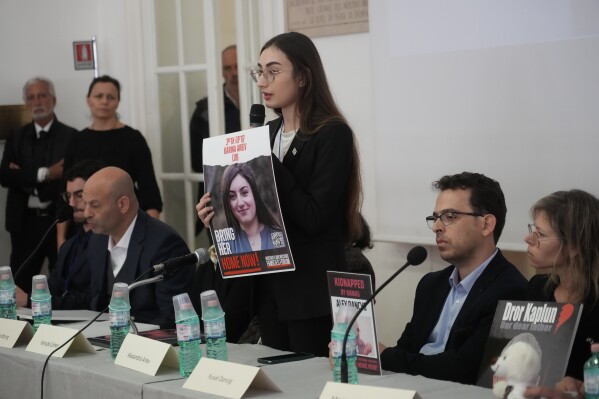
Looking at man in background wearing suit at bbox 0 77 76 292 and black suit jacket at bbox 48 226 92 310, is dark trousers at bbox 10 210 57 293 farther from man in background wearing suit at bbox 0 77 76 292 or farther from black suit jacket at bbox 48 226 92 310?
black suit jacket at bbox 48 226 92 310

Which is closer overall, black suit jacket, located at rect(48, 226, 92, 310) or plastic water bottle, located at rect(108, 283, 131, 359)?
plastic water bottle, located at rect(108, 283, 131, 359)

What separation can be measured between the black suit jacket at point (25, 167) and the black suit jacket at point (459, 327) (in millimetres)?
3825

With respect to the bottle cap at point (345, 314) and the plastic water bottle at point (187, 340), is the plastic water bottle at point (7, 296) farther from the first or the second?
the bottle cap at point (345, 314)

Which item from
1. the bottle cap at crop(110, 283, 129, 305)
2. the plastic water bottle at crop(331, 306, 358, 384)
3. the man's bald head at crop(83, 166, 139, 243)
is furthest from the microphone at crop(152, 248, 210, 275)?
the man's bald head at crop(83, 166, 139, 243)

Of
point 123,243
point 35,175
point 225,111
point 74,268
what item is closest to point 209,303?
point 123,243

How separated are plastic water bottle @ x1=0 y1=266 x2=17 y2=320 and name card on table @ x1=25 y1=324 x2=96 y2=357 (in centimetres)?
48

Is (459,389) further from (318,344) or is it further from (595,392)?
(318,344)

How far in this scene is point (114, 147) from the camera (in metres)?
6.20

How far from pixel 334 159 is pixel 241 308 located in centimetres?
60

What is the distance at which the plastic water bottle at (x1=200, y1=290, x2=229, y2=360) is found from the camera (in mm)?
2744

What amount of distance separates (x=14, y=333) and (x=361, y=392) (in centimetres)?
149

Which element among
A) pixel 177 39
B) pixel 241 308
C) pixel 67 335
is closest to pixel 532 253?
pixel 241 308

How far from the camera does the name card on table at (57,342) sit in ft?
10.1

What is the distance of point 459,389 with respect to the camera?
2465mm
